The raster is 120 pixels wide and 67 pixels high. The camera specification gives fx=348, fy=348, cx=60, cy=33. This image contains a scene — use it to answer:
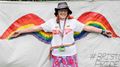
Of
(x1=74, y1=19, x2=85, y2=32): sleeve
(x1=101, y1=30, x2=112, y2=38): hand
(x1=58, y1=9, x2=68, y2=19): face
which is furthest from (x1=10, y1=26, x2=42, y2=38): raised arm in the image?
(x1=101, y1=30, x2=112, y2=38): hand

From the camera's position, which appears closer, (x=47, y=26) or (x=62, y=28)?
(x=62, y=28)

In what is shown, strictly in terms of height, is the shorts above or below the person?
below

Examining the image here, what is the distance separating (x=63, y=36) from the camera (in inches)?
214

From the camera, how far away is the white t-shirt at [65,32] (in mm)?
5426

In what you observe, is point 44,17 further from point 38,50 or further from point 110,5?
point 110,5

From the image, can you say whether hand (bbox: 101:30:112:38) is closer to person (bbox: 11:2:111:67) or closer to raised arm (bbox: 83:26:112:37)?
raised arm (bbox: 83:26:112:37)

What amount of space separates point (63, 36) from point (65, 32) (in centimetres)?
7

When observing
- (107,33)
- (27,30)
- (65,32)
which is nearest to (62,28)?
(65,32)

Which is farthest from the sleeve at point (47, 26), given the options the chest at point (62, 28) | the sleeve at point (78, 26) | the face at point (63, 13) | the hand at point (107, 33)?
the hand at point (107, 33)

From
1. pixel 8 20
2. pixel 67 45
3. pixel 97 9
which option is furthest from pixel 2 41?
pixel 97 9

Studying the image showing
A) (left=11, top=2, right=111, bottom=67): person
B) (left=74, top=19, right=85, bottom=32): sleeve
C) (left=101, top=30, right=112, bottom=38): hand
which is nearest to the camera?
(left=11, top=2, right=111, bottom=67): person

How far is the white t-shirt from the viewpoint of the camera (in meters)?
5.43

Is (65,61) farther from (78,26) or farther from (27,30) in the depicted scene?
(27,30)

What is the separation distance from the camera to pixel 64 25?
546cm
